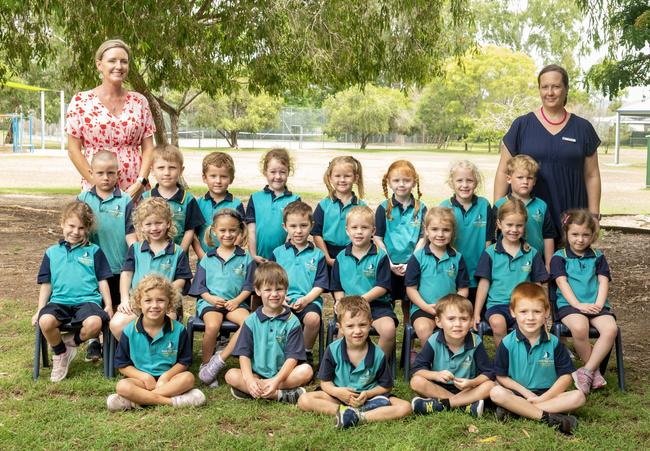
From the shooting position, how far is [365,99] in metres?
53.4

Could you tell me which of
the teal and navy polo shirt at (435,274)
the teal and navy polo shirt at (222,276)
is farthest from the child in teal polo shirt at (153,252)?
the teal and navy polo shirt at (435,274)

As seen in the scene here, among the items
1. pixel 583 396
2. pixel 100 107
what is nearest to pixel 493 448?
pixel 583 396

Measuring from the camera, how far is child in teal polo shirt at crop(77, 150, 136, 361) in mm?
5145

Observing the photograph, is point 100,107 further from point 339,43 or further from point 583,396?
point 339,43

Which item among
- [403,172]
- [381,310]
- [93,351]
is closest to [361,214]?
[403,172]

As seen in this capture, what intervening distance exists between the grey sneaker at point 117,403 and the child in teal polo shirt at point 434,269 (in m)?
1.67

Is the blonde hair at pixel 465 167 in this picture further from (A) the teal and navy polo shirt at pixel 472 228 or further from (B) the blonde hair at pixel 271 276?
(B) the blonde hair at pixel 271 276

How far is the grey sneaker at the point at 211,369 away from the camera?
475 cm

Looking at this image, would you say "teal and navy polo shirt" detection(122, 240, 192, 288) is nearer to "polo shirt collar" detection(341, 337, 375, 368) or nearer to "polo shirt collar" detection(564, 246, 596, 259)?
"polo shirt collar" detection(341, 337, 375, 368)

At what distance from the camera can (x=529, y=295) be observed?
14.1 feet

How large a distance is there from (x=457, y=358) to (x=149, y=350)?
5.51ft

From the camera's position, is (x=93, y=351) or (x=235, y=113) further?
(x=235, y=113)

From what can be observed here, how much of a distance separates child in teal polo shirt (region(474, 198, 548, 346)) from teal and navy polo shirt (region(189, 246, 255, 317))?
4.57ft

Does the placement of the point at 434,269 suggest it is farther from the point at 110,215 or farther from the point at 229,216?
the point at 110,215
